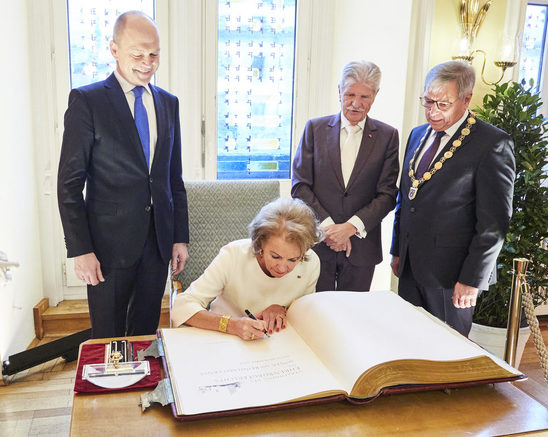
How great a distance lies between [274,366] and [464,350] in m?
0.40

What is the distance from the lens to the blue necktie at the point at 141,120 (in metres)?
1.83

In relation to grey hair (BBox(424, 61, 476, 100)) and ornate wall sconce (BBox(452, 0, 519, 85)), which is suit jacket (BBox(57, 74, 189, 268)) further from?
Answer: ornate wall sconce (BBox(452, 0, 519, 85))

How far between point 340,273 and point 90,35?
2.10 meters

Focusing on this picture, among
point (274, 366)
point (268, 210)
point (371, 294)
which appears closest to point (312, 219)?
point (268, 210)

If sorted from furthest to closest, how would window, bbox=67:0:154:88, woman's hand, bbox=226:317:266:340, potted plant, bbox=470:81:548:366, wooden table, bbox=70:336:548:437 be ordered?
1. window, bbox=67:0:154:88
2. potted plant, bbox=470:81:548:366
3. woman's hand, bbox=226:317:266:340
4. wooden table, bbox=70:336:548:437

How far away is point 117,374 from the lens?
1117 millimetres

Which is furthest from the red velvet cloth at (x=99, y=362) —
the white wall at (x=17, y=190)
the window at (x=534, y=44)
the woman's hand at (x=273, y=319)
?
the window at (x=534, y=44)

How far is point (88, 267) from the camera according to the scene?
1776 millimetres

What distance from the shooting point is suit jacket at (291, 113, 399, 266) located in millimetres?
2131

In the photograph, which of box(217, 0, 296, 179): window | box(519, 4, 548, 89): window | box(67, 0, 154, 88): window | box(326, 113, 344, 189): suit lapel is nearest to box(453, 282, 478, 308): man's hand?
box(326, 113, 344, 189): suit lapel

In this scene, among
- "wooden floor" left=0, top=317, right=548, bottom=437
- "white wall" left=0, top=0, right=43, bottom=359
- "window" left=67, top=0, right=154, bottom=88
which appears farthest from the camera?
"window" left=67, top=0, right=154, bottom=88

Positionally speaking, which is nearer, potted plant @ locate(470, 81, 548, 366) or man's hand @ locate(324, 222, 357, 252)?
man's hand @ locate(324, 222, 357, 252)

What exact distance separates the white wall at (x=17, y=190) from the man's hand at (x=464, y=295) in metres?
1.97

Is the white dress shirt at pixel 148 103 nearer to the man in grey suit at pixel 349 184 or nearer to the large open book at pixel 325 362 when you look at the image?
the man in grey suit at pixel 349 184
